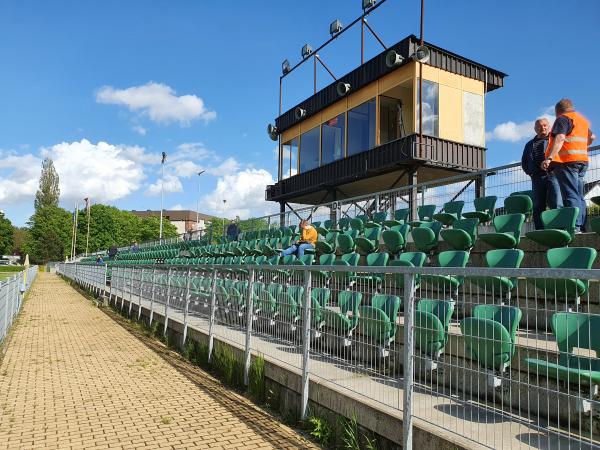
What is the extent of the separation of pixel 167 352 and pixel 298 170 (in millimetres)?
14266

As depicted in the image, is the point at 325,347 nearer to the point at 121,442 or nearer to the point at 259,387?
the point at 259,387

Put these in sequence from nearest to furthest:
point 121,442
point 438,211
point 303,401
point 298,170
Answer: point 121,442 → point 303,401 → point 438,211 → point 298,170

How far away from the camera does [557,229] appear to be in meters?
5.61

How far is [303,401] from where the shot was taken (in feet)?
15.1

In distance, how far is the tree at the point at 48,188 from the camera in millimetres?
95750

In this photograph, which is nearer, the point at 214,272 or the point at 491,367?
the point at 491,367

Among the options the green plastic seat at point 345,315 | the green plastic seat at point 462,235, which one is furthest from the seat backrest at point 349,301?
the green plastic seat at point 462,235

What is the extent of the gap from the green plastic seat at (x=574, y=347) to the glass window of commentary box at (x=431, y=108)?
13.0m

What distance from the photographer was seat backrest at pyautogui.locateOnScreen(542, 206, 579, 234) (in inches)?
223

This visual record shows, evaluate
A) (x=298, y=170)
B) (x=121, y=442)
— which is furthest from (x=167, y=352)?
(x=298, y=170)

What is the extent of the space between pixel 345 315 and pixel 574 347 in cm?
194

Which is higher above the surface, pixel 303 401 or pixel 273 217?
pixel 273 217

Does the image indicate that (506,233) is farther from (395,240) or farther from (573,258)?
(395,240)

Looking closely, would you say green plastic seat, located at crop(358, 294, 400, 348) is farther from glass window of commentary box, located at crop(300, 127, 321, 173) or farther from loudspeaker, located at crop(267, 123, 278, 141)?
loudspeaker, located at crop(267, 123, 278, 141)
